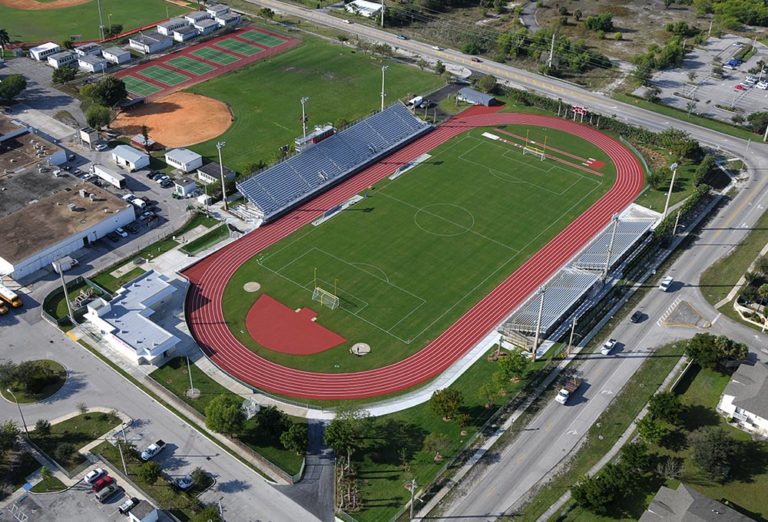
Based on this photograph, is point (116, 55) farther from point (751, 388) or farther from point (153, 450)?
point (751, 388)

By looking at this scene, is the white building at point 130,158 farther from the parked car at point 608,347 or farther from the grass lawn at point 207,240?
the parked car at point 608,347

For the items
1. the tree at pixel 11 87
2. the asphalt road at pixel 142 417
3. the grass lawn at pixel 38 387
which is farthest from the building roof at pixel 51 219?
the tree at pixel 11 87

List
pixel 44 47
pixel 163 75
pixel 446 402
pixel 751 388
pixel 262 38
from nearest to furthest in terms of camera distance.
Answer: pixel 446 402, pixel 751 388, pixel 163 75, pixel 44 47, pixel 262 38

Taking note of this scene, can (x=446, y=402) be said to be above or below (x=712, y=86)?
below

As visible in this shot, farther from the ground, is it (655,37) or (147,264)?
(655,37)

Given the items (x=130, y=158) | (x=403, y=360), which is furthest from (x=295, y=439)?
(x=130, y=158)

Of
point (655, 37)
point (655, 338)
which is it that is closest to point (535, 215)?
point (655, 338)

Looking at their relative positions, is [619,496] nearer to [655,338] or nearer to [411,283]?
[655,338]

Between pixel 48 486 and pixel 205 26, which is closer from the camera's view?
pixel 48 486
